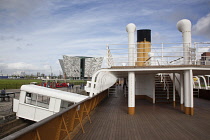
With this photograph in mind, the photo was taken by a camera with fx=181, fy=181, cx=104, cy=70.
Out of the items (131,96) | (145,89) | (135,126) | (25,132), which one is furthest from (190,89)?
(25,132)

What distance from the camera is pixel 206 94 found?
15.7 meters

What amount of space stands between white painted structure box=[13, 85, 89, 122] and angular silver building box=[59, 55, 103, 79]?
76.6m

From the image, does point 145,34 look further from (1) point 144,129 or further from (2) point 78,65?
(2) point 78,65

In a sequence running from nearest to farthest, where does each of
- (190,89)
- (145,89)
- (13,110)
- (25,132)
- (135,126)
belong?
(25,132) → (135,126) → (190,89) → (13,110) → (145,89)

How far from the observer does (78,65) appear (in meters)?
91.8

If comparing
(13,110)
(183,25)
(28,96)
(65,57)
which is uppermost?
(65,57)

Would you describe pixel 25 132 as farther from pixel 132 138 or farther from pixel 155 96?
pixel 155 96

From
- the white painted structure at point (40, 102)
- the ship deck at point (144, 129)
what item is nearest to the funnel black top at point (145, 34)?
the white painted structure at point (40, 102)

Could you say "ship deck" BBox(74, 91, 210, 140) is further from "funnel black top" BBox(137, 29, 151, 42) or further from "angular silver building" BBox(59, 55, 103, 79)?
"angular silver building" BBox(59, 55, 103, 79)

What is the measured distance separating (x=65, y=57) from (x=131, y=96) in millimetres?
78982

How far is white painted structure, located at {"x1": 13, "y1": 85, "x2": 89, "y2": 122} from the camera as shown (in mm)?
8562

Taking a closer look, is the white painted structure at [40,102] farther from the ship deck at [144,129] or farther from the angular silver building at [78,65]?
the angular silver building at [78,65]

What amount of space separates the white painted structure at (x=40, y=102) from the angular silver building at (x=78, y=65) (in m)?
76.6

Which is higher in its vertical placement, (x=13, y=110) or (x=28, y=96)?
(x=28, y=96)
